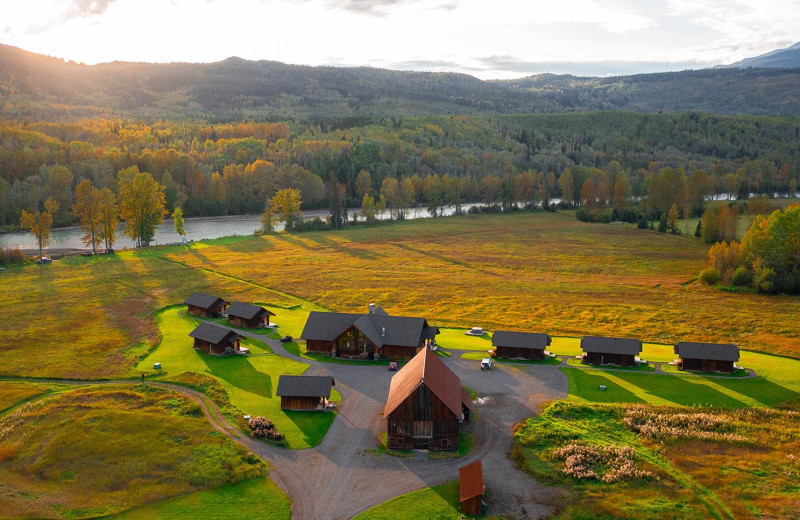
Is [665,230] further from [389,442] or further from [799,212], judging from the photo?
[389,442]

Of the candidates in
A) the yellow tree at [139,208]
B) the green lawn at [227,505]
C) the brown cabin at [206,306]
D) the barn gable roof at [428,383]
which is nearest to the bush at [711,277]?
the barn gable roof at [428,383]

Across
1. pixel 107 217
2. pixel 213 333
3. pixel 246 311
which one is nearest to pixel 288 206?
pixel 107 217

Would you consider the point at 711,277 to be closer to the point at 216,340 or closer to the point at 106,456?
the point at 216,340

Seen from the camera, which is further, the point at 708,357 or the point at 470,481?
the point at 708,357

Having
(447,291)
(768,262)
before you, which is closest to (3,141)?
(447,291)

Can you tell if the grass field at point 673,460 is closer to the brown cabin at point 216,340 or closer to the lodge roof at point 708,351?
the lodge roof at point 708,351

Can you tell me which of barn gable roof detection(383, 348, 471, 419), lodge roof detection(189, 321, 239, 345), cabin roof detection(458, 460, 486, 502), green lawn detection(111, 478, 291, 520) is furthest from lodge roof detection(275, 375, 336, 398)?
lodge roof detection(189, 321, 239, 345)
